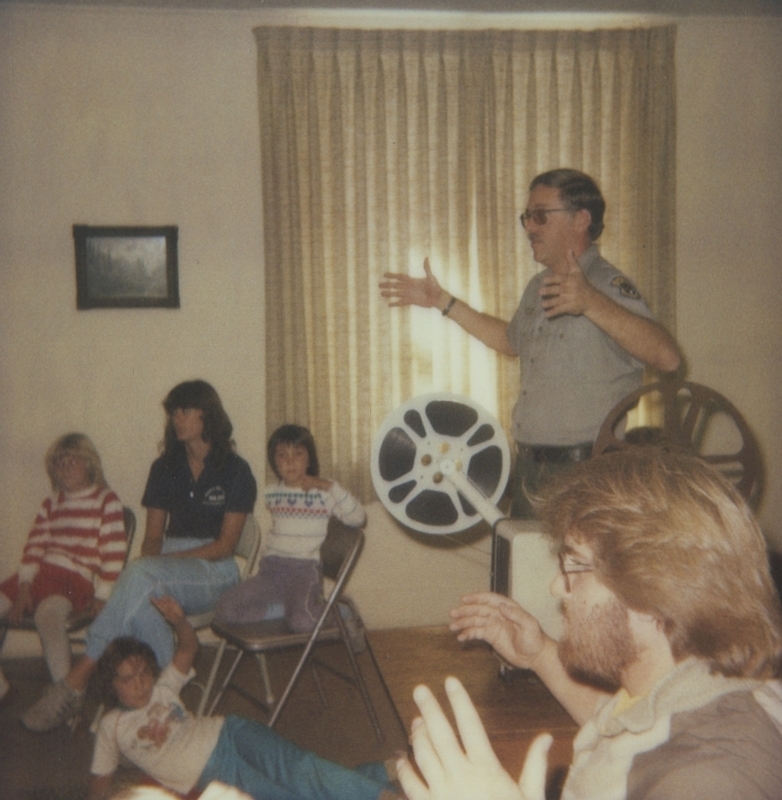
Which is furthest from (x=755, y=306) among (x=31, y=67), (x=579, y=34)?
(x=31, y=67)

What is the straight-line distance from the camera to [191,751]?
2.17 meters

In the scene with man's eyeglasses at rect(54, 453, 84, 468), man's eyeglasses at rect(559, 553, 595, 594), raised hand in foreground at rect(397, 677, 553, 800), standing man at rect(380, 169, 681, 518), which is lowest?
man's eyeglasses at rect(54, 453, 84, 468)

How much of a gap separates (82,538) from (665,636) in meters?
2.66

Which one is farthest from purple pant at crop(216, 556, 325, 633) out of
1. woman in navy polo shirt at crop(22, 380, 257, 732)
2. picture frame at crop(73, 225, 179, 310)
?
picture frame at crop(73, 225, 179, 310)

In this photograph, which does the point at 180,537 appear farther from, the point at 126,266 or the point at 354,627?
the point at 126,266

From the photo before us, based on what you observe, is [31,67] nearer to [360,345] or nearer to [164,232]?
[164,232]

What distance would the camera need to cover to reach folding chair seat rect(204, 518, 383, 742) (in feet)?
8.66

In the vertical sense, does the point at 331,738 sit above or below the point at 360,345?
below

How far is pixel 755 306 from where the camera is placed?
385 centimetres

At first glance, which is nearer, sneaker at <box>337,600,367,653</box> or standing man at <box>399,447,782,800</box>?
standing man at <box>399,447,782,800</box>

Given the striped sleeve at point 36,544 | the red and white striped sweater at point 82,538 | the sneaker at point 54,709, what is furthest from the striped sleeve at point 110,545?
the sneaker at point 54,709

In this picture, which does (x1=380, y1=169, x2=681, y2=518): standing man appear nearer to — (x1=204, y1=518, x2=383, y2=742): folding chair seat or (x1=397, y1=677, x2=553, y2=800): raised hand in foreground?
(x1=204, y1=518, x2=383, y2=742): folding chair seat

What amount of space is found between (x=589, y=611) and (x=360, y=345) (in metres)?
2.58

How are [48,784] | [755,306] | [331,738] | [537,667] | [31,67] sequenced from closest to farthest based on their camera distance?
[537,667]
[48,784]
[331,738]
[31,67]
[755,306]
